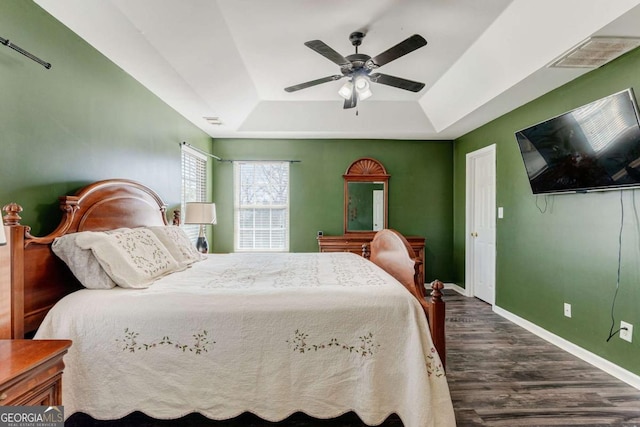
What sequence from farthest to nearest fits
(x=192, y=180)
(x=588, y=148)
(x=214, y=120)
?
(x=192, y=180) → (x=214, y=120) → (x=588, y=148)

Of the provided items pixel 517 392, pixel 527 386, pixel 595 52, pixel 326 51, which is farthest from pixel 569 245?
pixel 326 51

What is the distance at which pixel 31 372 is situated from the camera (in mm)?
1118

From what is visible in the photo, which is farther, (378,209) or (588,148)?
(378,209)

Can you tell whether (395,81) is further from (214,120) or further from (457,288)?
(457,288)

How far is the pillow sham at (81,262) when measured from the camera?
1.76 meters

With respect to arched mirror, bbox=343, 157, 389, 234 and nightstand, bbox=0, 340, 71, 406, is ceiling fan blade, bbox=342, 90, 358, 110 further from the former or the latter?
nightstand, bbox=0, 340, 71, 406

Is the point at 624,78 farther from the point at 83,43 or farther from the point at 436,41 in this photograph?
the point at 83,43

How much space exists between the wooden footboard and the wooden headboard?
2.11 meters

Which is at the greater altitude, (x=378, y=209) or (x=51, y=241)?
(x=378, y=209)

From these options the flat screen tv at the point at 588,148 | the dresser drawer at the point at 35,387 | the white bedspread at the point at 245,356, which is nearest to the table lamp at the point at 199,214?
the white bedspread at the point at 245,356

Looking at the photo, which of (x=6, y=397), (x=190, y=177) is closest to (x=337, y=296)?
(x=6, y=397)

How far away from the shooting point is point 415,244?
4.61 m

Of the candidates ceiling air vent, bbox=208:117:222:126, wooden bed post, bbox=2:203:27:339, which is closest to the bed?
wooden bed post, bbox=2:203:27:339

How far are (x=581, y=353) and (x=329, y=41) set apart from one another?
11.6 ft
